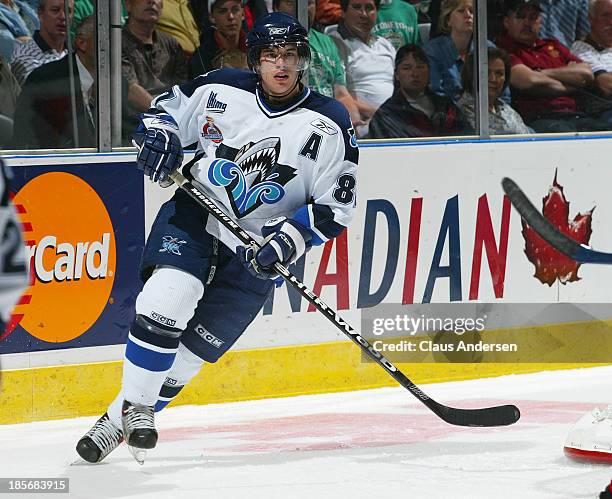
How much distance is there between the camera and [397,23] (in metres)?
5.23

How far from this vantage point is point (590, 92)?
5680mm

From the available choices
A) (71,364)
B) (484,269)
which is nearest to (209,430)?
(71,364)

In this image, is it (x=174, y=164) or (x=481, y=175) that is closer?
(x=174, y=164)

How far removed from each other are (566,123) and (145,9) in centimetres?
188

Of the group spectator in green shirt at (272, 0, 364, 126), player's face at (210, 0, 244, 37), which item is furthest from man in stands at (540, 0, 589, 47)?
player's face at (210, 0, 244, 37)

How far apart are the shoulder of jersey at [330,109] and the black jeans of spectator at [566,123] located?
1894 mm

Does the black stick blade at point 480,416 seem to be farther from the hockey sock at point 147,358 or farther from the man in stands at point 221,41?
the man in stands at point 221,41

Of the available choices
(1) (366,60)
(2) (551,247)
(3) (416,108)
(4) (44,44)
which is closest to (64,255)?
(4) (44,44)

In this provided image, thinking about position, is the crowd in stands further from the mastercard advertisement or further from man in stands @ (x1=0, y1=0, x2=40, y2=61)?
the mastercard advertisement

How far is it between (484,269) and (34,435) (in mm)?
1971

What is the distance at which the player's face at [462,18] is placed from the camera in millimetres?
5316

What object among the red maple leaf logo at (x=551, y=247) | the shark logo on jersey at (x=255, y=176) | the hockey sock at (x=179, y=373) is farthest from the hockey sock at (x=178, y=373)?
the red maple leaf logo at (x=551, y=247)

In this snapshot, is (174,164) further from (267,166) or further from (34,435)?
(34,435)

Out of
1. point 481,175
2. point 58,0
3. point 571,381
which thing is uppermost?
point 58,0
